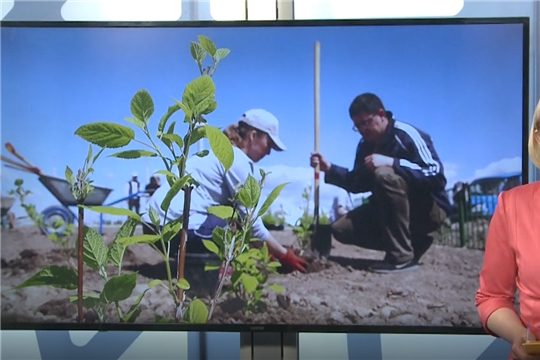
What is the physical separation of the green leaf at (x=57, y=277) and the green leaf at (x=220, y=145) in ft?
2.09

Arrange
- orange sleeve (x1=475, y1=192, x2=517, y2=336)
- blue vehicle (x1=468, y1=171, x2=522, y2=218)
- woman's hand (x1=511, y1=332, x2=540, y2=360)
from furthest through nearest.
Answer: blue vehicle (x1=468, y1=171, x2=522, y2=218) → orange sleeve (x1=475, y1=192, x2=517, y2=336) → woman's hand (x1=511, y1=332, x2=540, y2=360)

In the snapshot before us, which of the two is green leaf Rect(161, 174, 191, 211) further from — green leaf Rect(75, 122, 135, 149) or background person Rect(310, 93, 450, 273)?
A: background person Rect(310, 93, 450, 273)

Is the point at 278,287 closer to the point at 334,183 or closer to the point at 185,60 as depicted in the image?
the point at 334,183

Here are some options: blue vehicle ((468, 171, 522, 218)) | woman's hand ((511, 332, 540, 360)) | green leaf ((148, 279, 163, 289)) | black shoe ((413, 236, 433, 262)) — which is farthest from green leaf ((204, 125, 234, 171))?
woman's hand ((511, 332, 540, 360))

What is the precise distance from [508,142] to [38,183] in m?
1.59

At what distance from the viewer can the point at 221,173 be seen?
7.16 ft

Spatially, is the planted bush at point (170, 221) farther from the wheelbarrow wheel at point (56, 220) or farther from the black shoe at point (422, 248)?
the black shoe at point (422, 248)

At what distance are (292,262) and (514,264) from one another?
0.82 metres

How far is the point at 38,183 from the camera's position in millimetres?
2201

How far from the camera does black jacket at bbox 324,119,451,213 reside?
7.04 ft

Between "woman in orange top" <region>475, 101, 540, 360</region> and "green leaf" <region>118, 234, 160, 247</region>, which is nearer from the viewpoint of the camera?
"woman in orange top" <region>475, 101, 540, 360</region>

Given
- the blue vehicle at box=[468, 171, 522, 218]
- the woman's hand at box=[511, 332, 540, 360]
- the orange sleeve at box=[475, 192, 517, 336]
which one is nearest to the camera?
the woman's hand at box=[511, 332, 540, 360]

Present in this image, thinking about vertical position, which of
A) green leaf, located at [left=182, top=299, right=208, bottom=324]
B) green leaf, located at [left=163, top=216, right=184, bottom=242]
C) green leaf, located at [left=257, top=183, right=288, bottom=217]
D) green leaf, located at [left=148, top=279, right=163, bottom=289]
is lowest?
green leaf, located at [left=182, top=299, right=208, bottom=324]

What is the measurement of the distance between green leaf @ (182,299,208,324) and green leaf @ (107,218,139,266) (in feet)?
0.94
